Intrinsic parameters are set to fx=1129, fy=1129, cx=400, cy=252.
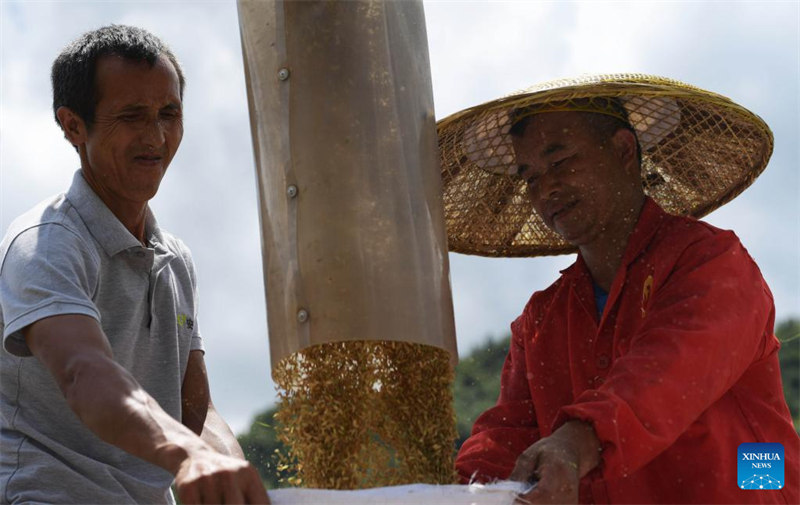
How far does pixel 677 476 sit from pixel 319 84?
5.75 ft

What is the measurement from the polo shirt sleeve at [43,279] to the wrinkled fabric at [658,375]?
1.43m

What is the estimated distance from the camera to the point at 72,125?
12.4ft

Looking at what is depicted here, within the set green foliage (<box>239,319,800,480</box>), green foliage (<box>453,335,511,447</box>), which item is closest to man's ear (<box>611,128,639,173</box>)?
green foliage (<box>239,319,800,480</box>)

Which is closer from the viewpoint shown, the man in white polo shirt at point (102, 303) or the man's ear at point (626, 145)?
the man in white polo shirt at point (102, 303)

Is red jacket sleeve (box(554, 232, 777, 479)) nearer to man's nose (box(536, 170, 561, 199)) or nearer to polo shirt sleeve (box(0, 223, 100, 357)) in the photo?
man's nose (box(536, 170, 561, 199))

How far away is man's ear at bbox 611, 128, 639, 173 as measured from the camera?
4281 mm

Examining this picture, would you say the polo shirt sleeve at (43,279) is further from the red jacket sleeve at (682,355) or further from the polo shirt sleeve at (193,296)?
the red jacket sleeve at (682,355)

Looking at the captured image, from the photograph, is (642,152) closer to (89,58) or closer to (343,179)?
(343,179)

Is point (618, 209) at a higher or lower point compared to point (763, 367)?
higher

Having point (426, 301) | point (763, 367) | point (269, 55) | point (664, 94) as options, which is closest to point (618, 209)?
point (664, 94)

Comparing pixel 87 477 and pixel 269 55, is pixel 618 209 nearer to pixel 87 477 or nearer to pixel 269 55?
pixel 269 55

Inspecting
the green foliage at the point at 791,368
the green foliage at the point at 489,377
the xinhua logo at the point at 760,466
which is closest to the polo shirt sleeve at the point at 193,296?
the xinhua logo at the point at 760,466

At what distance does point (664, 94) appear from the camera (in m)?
3.93

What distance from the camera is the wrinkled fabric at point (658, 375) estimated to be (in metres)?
3.31
